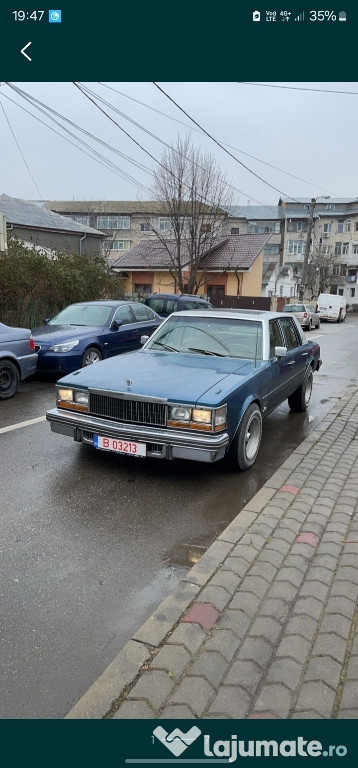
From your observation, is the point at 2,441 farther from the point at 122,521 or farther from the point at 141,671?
the point at 141,671

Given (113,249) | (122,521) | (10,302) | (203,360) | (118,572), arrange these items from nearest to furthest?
(118,572) < (122,521) < (203,360) < (10,302) < (113,249)

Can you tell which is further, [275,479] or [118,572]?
[275,479]

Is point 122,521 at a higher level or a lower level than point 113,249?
lower

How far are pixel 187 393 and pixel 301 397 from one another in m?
3.65

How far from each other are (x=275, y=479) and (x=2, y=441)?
311 centimetres

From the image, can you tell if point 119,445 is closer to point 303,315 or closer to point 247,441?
point 247,441

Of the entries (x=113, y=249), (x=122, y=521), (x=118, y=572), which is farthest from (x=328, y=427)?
(x=113, y=249)

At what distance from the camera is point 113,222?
57344 mm

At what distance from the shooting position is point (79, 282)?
15.1 m

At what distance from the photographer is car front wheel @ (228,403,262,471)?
4.84 meters

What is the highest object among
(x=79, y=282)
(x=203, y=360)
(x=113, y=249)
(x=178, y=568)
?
(x=113, y=249)
